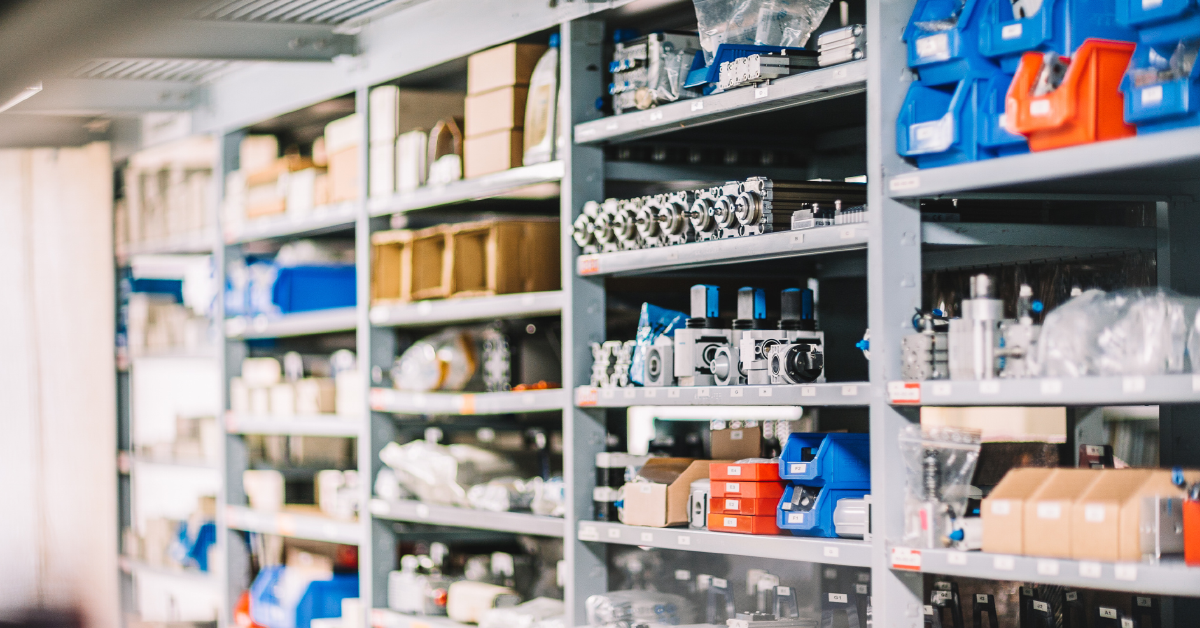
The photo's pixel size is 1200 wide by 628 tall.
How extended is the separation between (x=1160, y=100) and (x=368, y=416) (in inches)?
138

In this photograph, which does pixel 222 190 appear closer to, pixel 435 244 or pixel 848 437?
pixel 435 244

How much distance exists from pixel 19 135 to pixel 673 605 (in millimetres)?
4754

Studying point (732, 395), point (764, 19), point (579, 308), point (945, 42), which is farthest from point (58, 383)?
point (945, 42)

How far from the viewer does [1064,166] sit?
274 cm

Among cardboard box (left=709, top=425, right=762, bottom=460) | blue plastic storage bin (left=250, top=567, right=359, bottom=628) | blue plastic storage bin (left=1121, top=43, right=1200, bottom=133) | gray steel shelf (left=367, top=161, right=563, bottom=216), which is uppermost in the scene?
gray steel shelf (left=367, top=161, right=563, bottom=216)

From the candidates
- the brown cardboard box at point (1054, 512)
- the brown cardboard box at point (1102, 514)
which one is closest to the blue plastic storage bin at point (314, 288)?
the brown cardboard box at point (1054, 512)

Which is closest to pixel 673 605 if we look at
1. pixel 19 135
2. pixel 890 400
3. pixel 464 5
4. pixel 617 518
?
pixel 617 518

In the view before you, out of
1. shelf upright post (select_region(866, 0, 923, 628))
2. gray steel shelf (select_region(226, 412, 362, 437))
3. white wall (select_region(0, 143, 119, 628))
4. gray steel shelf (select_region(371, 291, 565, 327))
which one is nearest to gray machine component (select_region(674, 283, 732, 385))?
gray steel shelf (select_region(371, 291, 565, 327))

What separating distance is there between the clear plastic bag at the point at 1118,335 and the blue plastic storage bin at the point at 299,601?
12.0 feet

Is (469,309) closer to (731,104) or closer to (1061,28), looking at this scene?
(731,104)

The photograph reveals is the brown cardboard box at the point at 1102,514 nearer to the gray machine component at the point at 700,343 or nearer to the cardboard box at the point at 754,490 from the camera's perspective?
the cardboard box at the point at 754,490

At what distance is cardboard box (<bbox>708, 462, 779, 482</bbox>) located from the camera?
3498mm

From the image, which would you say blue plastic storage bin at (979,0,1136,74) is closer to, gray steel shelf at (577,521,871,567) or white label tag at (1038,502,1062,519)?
white label tag at (1038,502,1062,519)

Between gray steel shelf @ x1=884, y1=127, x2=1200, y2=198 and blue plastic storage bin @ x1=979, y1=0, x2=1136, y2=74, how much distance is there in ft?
0.96
